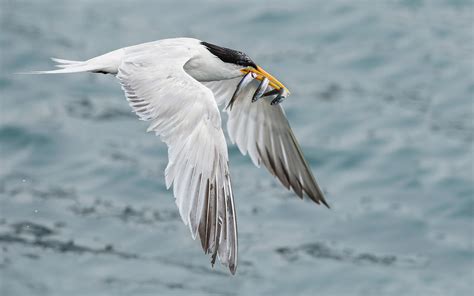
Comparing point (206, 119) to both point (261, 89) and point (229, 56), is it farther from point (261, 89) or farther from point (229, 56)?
point (229, 56)

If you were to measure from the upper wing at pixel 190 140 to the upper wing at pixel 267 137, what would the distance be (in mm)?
1098

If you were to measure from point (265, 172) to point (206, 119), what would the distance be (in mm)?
6094

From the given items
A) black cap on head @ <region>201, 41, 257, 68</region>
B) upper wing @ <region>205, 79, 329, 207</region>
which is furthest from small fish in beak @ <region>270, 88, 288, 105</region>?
upper wing @ <region>205, 79, 329, 207</region>

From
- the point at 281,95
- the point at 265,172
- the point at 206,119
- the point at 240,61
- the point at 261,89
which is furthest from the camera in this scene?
the point at 265,172

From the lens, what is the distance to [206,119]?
805cm

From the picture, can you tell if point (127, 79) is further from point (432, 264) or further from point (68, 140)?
point (68, 140)

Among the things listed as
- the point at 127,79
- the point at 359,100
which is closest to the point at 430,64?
the point at 359,100

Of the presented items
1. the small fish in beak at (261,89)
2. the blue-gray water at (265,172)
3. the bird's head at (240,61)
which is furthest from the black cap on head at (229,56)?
the blue-gray water at (265,172)

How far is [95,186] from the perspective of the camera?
13.6 meters

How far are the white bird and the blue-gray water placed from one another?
9.04 ft

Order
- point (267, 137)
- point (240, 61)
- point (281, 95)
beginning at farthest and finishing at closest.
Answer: point (267, 137) < point (240, 61) < point (281, 95)

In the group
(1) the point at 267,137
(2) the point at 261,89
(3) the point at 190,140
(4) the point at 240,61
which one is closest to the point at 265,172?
(1) the point at 267,137

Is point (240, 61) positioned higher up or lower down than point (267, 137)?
higher up

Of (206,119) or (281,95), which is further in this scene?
(281,95)
